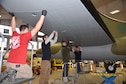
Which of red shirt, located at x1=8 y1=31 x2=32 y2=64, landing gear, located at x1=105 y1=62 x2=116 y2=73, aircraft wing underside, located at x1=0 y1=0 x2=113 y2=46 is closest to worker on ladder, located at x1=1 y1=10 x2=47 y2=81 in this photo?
red shirt, located at x1=8 y1=31 x2=32 y2=64

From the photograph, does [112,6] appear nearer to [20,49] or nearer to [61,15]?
[61,15]

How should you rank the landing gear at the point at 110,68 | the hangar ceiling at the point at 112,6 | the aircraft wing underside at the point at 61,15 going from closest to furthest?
the aircraft wing underside at the point at 61,15
the landing gear at the point at 110,68
the hangar ceiling at the point at 112,6

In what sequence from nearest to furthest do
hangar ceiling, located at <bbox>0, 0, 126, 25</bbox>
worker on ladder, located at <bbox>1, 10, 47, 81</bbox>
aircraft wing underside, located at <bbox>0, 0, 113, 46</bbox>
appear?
worker on ladder, located at <bbox>1, 10, 47, 81</bbox>
aircraft wing underside, located at <bbox>0, 0, 113, 46</bbox>
hangar ceiling, located at <bbox>0, 0, 126, 25</bbox>

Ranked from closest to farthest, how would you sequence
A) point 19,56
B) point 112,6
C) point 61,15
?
1. point 19,56
2. point 61,15
3. point 112,6

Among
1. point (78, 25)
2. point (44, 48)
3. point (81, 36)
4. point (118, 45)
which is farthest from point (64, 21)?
point (118, 45)

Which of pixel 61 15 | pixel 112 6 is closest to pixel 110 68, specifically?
pixel 61 15

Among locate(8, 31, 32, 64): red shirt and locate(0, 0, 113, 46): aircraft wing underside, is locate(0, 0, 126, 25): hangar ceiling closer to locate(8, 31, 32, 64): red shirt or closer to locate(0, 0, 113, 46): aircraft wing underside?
locate(0, 0, 113, 46): aircraft wing underside

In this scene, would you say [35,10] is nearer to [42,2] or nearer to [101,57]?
[42,2]

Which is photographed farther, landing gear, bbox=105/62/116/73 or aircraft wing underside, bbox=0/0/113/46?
landing gear, bbox=105/62/116/73

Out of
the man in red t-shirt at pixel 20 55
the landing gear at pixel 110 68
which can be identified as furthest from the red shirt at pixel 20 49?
the landing gear at pixel 110 68

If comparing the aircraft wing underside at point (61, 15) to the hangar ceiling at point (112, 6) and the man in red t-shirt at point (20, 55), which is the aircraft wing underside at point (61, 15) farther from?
the hangar ceiling at point (112, 6)

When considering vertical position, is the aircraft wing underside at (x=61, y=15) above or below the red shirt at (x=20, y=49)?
above

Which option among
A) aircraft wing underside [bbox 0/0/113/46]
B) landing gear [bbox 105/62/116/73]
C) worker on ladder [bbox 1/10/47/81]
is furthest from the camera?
landing gear [bbox 105/62/116/73]

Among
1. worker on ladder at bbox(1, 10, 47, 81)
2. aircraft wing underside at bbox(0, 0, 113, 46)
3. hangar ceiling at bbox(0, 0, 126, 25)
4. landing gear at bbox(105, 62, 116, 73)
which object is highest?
hangar ceiling at bbox(0, 0, 126, 25)
